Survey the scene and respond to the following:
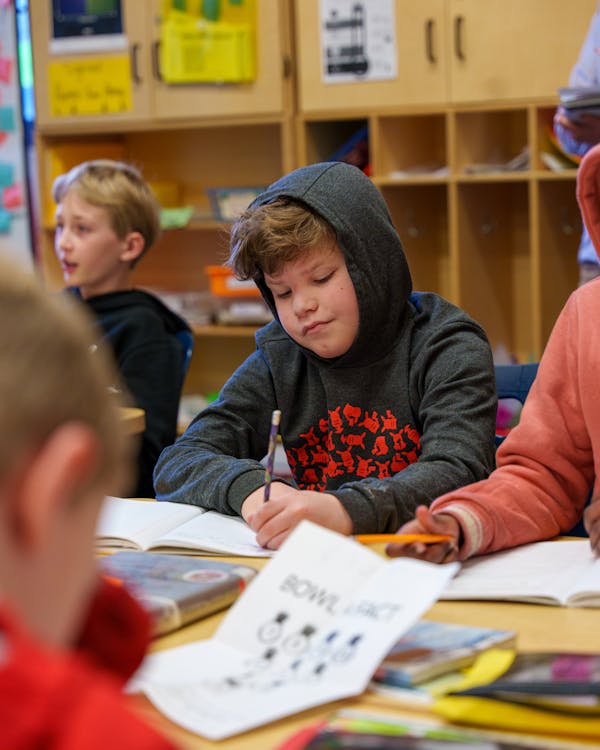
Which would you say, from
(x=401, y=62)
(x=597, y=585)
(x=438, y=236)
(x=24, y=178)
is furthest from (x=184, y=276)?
(x=597, y=585)

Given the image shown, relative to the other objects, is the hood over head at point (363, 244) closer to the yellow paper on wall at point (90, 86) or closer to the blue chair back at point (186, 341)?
the blue chair back at point (186, 341)

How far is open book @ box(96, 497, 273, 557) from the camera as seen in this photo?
140cm

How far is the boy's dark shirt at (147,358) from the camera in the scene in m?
2.70

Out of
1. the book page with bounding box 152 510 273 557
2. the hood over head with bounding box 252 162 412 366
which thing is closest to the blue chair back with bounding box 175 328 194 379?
the hood over head with bounding box 252 162 412 366

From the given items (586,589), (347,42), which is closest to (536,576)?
(586,589)

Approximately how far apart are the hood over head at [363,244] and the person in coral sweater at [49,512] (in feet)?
3.84

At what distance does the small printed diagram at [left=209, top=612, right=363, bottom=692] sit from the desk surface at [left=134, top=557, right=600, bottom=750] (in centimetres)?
4

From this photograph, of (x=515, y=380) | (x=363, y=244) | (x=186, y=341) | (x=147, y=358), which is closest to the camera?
(x=363, y=244)

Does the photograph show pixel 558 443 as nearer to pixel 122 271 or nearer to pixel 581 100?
pixel 581 100

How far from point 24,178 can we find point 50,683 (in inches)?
167

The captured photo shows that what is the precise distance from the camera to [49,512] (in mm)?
516

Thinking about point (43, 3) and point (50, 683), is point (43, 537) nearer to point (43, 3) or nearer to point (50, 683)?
point (50, 683)

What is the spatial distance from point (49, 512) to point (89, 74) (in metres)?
3.79

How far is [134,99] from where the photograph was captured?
4.02 metres
